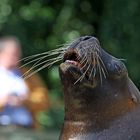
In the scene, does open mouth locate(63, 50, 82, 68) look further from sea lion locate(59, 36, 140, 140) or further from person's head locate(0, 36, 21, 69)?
person's head locate(0, 36, 21, 69)

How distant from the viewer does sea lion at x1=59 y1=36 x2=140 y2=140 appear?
290 centimetres

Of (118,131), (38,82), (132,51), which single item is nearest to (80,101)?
(118,131)

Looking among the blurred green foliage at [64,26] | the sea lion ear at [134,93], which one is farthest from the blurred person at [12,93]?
the sea lion ear at [134,93]

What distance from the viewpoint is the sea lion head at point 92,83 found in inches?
114

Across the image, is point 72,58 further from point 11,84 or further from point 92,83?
point 11,84

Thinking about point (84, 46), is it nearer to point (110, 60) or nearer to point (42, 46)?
point (110, 60)

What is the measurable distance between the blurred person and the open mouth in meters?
3.55

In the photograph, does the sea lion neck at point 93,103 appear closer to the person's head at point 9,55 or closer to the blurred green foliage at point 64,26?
the person's head at point 9,55

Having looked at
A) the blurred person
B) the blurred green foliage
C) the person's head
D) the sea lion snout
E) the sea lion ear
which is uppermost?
the sea lion snout

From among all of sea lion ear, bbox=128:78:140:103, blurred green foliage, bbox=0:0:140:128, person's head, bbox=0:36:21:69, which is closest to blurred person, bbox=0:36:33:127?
person's head, bbox=0:36:21:69

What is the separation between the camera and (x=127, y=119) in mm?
2943

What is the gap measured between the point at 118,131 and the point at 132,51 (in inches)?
302

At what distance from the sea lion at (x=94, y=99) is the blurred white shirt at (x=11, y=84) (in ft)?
11.7

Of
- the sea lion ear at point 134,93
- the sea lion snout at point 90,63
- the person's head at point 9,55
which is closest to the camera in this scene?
the sea lion snout at point 90,63
